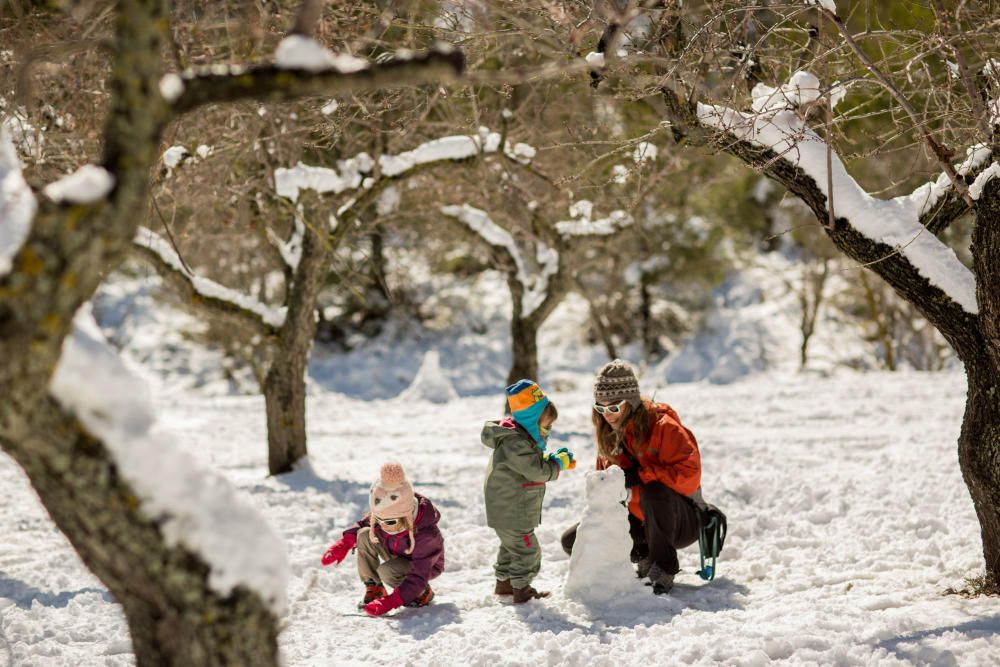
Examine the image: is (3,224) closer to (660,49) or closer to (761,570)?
(660,49)

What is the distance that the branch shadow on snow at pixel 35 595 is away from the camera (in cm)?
491

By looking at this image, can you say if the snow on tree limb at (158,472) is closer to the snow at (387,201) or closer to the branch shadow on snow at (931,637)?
the branch shadow on snow at (931,637)

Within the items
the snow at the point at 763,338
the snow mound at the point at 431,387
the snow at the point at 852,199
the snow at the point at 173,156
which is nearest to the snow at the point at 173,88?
the snow at the point at 852,199

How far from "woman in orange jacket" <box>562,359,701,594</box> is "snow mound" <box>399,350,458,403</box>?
11152mm

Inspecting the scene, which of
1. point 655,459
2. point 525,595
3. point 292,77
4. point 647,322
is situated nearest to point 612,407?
point 655,459

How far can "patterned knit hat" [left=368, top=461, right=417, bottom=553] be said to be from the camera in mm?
4723

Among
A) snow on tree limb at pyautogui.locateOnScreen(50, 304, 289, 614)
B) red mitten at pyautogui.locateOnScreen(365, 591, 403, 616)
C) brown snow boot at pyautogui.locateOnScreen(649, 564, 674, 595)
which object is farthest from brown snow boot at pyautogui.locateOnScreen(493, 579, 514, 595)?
snow on tree limb at pyautogui.locateOnScreen(50, 304, 289, 614)

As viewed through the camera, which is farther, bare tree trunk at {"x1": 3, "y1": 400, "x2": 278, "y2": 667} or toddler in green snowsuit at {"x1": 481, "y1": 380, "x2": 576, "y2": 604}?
toddler in green snowsuit at {"x1": 481, "y1": 380, "x2": 576, "y2": 604}

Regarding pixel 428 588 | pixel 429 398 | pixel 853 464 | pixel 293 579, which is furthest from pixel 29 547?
pixel 429 398

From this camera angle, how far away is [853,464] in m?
7.94

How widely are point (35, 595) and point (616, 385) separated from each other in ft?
11.9

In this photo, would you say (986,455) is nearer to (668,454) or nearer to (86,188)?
(668,454)

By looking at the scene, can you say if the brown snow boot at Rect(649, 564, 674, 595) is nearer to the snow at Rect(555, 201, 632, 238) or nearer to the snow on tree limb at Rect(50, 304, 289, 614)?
the snow on tree limb at Rect(50, 304, 289, 614)

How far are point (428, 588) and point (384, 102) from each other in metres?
2.90
